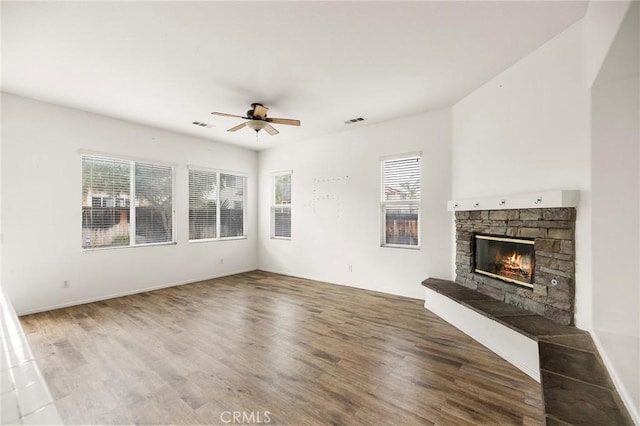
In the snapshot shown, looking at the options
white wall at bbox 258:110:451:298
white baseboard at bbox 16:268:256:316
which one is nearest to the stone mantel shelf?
white wall at bbox 258:110:451:298

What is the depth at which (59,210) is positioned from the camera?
4.13 m

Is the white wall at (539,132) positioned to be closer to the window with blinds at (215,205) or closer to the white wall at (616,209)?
the white wall at (616,209)

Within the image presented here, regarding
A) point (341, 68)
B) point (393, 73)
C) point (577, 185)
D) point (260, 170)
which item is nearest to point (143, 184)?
point (260, 170)

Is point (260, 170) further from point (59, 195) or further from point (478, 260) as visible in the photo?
point (478, 260)

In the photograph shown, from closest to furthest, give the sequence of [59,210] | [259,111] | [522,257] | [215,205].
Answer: [522,257], [259,111], [59,210], [215,205]

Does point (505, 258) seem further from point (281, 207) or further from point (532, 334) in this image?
point (281, 207)

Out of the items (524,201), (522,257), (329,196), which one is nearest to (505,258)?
(522,257)

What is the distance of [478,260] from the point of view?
3.68 meters

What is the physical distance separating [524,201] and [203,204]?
554 centimetres

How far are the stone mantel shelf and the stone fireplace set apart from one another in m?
0.12

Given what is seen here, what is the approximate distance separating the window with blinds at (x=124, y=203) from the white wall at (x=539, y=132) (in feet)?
17.2

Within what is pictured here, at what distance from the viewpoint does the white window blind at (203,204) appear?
18.9ft

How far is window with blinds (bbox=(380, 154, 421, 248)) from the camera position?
468 centimetres

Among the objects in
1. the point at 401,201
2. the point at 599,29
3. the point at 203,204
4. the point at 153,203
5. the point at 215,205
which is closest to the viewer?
the point at 599,29
